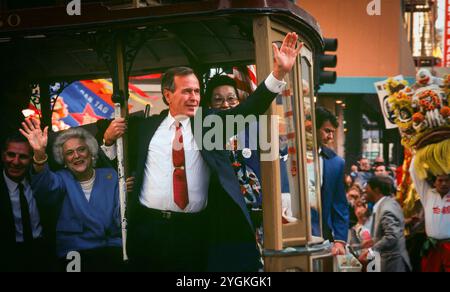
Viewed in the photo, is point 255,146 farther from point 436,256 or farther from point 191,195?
point 436,256

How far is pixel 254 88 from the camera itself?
4953 mm

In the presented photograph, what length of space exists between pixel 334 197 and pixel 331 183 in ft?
0.38

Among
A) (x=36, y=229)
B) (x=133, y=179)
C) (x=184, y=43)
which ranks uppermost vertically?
(x=184, y=43)

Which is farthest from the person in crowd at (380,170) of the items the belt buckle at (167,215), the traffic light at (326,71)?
the belt buckle at (167,215)

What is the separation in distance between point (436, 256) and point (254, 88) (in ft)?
6.62

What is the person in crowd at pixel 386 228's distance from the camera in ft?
17.8

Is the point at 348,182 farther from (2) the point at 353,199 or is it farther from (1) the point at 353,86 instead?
(1) the point at 353,86

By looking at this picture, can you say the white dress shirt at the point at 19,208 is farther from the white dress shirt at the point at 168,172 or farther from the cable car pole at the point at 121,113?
the white dress shirt at the point at 168,172

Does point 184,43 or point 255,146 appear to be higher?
point 184,43

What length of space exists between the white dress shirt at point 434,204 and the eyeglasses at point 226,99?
1.59 metres

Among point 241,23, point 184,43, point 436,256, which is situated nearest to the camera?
point 241,23

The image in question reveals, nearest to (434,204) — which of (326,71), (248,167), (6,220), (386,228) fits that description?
(386,228)

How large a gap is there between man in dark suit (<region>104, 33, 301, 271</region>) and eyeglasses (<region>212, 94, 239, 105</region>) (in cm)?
12
